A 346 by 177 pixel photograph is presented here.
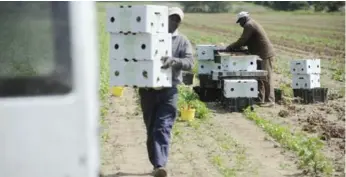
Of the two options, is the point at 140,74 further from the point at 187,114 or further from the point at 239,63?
the point at 239,63

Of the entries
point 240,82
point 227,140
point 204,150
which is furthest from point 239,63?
point 204,150

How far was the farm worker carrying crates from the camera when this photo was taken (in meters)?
14.1

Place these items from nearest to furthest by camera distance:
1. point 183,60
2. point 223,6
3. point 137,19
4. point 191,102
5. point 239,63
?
1. point 137,19
2. point 183,60
3. point 239,63
4. point 191,102
5. point 223,6

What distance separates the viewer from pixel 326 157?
9773mm

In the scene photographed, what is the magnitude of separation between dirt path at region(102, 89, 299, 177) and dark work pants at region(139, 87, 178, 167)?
0.63 m

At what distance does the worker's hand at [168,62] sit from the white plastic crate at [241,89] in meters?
5.90

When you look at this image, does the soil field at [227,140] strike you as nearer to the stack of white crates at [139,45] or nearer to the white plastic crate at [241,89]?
the white plastic crate at [241,89]

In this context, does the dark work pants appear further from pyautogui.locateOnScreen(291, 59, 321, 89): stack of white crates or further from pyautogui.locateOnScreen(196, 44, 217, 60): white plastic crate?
pyautogui.locateOnScreen(291, 59, 321, 89): stack of white crates

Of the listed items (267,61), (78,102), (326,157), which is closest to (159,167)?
(326,157)

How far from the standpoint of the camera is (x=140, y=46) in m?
7.85

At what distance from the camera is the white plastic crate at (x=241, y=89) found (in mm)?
13727

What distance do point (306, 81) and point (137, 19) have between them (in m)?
7.90

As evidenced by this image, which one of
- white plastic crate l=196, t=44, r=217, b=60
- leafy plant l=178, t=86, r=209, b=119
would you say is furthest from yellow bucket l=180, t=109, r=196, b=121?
white plastic crate l=196, t=44, r=217, b=60

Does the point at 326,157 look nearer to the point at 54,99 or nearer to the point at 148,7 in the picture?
the point at 148,7
